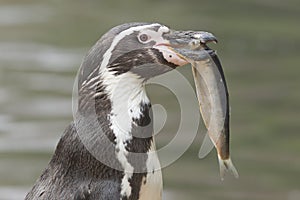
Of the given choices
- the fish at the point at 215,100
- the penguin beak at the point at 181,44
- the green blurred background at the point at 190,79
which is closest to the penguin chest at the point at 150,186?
the fish at the point at 215,100

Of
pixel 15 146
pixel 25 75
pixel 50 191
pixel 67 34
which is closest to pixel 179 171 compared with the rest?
pixel 15 146

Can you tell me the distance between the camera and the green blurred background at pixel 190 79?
30.6 feet

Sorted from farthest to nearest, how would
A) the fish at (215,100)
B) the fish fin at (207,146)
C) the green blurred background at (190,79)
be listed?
1. the green blurred background at (190,79)
2. the fish fin at (207,146)
3. the fish at (215,100)

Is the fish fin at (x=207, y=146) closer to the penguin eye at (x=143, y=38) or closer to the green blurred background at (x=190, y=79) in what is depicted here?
the green blurred background at (x=190, y=79)

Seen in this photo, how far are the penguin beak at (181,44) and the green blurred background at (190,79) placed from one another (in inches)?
149

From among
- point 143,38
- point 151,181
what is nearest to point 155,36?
point 143,38

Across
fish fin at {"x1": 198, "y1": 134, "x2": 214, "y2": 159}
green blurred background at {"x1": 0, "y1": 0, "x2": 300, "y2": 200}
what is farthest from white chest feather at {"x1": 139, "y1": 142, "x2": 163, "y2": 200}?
green blurred background at {"x1": 0, "y1": 0, "x2": 300, "y2": 200}

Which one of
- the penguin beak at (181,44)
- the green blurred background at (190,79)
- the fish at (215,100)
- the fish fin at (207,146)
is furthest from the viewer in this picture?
the green blurred background at (190,79)

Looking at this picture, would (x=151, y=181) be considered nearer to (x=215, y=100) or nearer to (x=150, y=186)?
(x=150, y=186)

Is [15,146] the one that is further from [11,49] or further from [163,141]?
[11,49]

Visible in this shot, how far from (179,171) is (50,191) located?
4138 mm

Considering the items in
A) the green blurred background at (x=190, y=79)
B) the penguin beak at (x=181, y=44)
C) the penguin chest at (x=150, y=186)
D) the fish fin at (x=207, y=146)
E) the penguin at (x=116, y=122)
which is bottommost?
the green blurred background at (x=190, y=79)

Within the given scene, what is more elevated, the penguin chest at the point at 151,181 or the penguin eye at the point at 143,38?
the penguin eye at the point at 143,38

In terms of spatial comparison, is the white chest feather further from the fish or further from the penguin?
the fish
